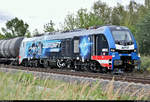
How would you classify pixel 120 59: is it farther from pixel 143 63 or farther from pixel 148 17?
pixel 148 17

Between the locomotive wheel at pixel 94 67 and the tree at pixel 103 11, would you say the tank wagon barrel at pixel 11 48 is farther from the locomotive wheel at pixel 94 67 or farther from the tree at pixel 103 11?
the tree at pixel 103 11

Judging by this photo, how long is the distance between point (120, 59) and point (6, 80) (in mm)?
9390

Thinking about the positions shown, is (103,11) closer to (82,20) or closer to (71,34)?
(82,20)

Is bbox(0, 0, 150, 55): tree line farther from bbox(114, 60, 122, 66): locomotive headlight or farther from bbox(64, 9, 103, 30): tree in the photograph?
bbox(114, 60, 122, 66): locomotive headlight

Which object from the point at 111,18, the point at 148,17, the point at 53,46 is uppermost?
the point at 111,18

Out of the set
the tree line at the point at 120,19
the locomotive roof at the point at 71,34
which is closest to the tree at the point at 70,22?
the tree line at the point at 120,19

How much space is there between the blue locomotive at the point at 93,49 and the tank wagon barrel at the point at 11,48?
6461mm

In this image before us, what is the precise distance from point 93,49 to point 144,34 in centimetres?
2013

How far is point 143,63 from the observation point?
2070cm

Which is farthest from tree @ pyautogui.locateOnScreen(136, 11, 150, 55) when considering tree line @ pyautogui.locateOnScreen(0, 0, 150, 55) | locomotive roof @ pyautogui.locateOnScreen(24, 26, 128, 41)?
locomotive roof @ pyautogui.locateOnScreen(24, 26, 128, 41)

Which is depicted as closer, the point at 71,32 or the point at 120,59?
the point at 120,59

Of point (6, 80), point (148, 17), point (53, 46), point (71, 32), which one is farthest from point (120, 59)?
point (148, 17)

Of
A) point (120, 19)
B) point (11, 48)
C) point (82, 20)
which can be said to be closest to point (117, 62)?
point (11, 48)

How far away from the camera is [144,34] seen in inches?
1373
